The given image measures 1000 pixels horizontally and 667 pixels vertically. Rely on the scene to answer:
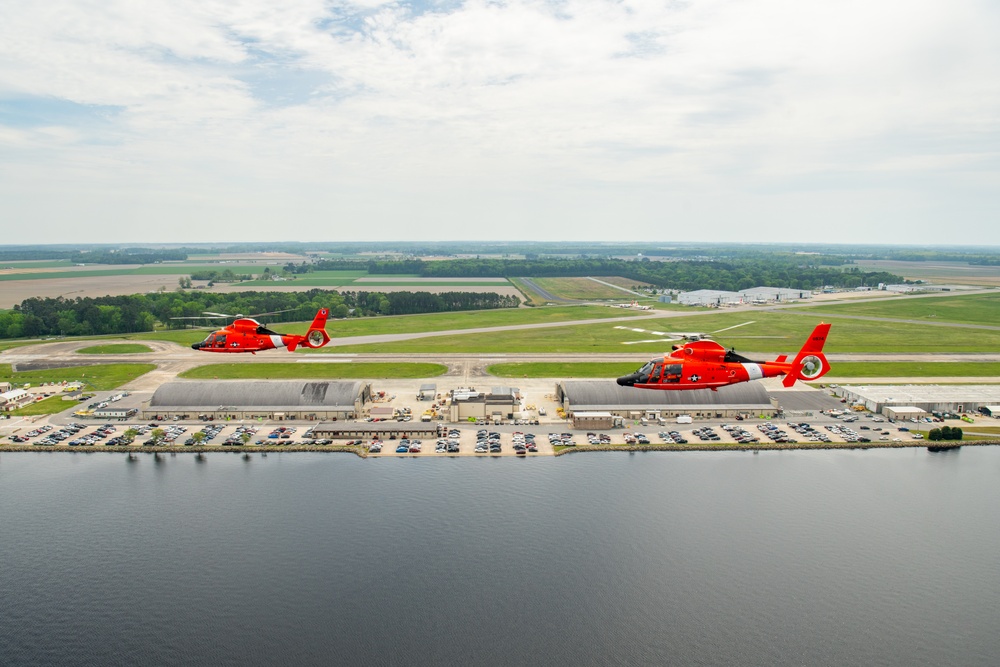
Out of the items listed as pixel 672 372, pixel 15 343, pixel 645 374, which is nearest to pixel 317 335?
pixel 645 374

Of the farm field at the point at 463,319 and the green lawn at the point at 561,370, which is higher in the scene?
the farm field at the point at 463,319

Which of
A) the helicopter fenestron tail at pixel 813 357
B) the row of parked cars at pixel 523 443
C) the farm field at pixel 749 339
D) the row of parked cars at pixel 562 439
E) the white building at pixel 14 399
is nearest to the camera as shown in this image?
the helicopter fenestron tail at pixel 813 357

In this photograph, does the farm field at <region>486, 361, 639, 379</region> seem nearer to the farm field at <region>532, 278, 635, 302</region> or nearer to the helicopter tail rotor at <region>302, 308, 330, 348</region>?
the helicopter tail rotor at <region>302, 308, 330, 348</region>

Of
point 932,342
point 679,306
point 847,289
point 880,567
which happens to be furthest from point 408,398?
point 847,289

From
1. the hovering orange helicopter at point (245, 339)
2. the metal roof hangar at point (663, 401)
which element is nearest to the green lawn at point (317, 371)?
the metal roof hangar at point (663, 401)

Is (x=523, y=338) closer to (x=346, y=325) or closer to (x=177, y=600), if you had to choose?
(x=346, y=325)

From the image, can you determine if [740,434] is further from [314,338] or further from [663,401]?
[314,338]

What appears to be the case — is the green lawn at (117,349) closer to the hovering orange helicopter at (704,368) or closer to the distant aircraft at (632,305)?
the hovering orange helicopter at (704,368)
